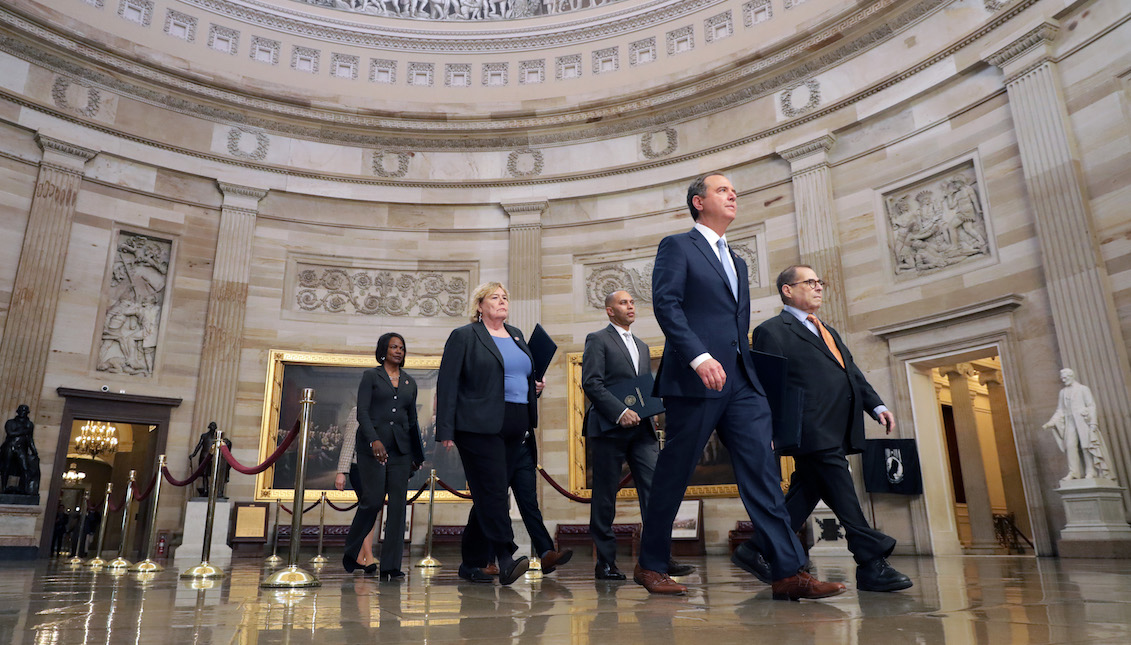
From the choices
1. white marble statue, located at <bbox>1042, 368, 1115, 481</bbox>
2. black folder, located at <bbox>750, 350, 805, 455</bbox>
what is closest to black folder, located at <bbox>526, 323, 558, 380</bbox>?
black folder, located at <bbox>750, 350, 805, 455</bbox>

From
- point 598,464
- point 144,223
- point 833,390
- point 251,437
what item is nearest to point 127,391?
point 251,437

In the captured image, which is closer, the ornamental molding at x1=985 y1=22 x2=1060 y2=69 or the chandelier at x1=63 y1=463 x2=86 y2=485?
the ornamental molding at x1=985 y1=22 x2=1060 y2=69

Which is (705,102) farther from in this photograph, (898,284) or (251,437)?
(251,437)

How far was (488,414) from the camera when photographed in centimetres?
473

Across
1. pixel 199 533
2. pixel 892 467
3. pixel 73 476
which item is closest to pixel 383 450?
pixel 199 533

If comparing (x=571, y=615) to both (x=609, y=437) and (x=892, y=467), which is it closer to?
(x=609, y=437)

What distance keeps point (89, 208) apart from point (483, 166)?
692 cm

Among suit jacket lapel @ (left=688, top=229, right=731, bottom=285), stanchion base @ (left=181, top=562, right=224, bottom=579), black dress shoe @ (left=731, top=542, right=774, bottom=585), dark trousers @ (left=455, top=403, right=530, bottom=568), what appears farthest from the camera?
stanchion base @ (left=181, top=562, right=224, bottom=579)

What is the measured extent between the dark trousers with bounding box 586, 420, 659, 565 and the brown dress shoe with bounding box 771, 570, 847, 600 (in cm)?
194

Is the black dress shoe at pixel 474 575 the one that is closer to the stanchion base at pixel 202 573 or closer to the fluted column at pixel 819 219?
the stanchion base at pixel 202 573

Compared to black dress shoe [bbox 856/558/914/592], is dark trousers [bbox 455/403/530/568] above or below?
above

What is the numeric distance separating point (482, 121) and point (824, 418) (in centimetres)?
1211

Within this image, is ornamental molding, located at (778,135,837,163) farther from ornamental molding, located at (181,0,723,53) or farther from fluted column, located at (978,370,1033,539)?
fluted column, located at (978,370,1033,539)

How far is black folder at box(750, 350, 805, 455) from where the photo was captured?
147 inches
